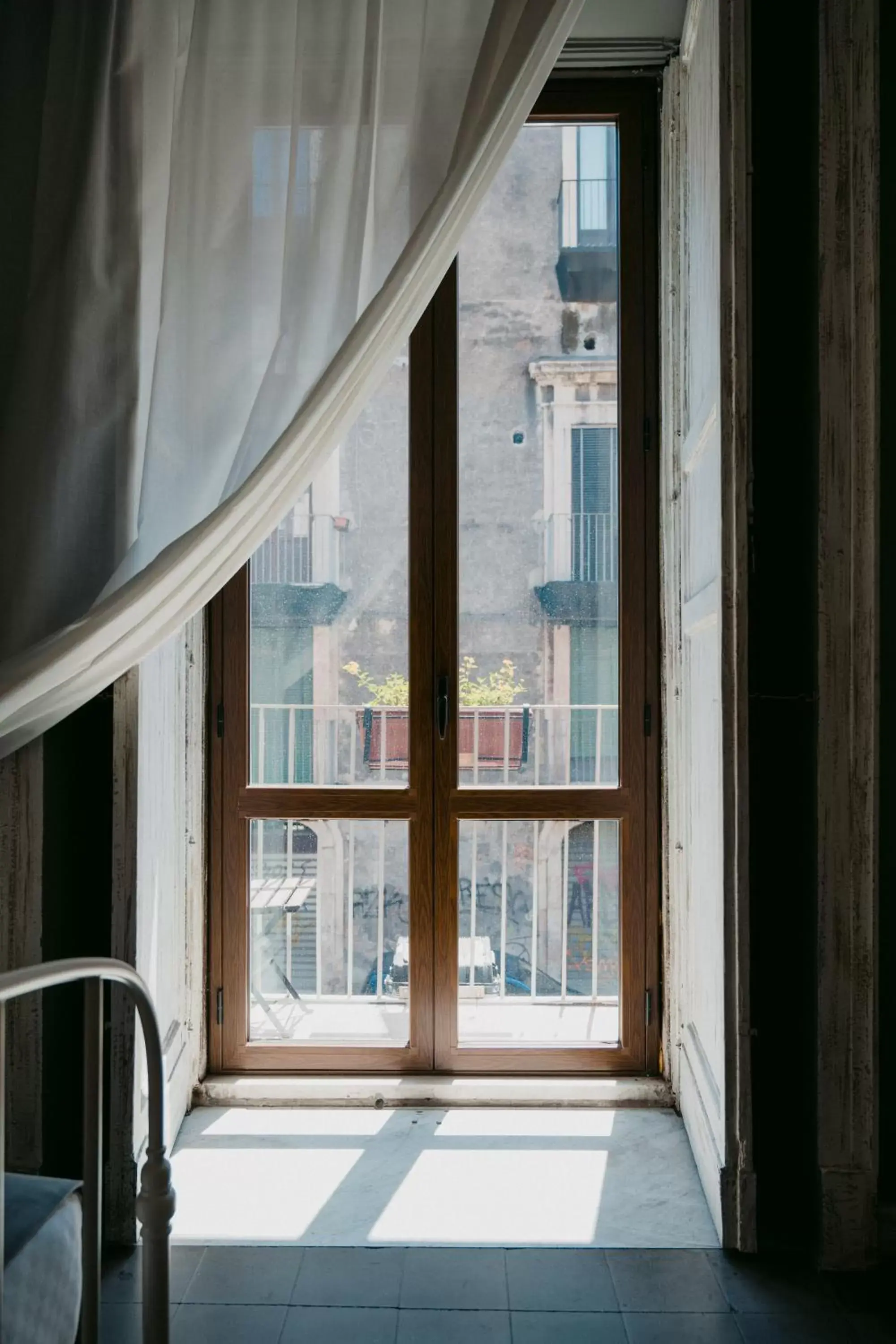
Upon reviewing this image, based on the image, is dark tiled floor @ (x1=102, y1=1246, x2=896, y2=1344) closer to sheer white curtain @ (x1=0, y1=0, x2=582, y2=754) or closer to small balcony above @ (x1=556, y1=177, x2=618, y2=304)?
sheer white curtain @ (x1=0, y1=0, x2=582, y2=754)

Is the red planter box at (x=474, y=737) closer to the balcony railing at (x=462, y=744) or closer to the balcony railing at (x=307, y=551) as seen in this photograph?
the balcony railing at (x=462, y=744)

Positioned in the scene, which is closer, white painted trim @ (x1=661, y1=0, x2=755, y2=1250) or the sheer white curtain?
the sheer white curtain

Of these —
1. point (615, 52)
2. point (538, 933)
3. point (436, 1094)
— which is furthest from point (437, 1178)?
point (615, 52)

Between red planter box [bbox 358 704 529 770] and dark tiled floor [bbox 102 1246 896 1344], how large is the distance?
1.14 metres

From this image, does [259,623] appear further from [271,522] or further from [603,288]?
[603,288]

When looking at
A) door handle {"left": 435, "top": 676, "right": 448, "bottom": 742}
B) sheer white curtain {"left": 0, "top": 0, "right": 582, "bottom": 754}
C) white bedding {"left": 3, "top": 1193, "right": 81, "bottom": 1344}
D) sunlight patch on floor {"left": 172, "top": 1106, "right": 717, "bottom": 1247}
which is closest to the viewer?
white bedding {"left": 3, "top": 1193, "right": 81, "bottom": 1344}

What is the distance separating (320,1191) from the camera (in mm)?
2215

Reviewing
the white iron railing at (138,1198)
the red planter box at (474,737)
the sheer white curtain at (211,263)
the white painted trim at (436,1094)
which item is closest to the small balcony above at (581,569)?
the red planter box at (474,737)

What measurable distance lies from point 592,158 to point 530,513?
3.09 ft

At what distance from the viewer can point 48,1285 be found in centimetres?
126

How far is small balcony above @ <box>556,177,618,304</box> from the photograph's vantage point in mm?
2736

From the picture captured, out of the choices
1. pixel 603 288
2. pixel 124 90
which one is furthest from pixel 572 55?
pixel 124 90

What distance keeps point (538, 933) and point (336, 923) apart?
0.54 m

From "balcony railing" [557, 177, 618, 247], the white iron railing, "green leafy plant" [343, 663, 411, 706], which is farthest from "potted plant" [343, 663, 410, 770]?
the white iron railing
